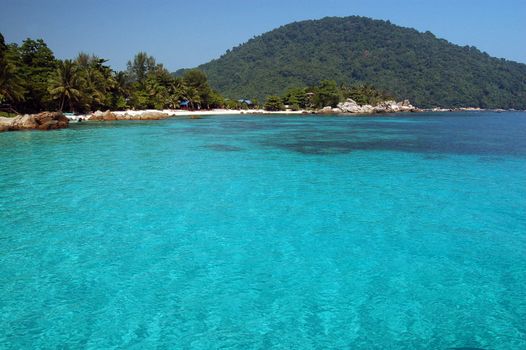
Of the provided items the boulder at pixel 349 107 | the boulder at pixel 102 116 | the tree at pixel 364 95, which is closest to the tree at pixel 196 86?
the boulder at pixel 102 116

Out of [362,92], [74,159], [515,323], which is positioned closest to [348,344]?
[515,323]

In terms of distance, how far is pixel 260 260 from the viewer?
9109 millimetres

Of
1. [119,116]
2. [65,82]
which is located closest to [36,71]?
[65,82]

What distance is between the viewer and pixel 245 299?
7219 mm

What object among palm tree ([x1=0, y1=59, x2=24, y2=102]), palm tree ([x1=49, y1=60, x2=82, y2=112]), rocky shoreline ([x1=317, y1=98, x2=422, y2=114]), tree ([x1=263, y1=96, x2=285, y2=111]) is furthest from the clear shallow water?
rocky shoreline ([x1=317, y1=98, x2=422, y2=114])

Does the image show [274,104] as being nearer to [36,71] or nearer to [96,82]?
[96,82]

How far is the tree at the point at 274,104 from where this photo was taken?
107m

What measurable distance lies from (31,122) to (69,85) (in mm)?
14666

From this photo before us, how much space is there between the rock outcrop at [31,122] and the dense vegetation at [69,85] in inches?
190

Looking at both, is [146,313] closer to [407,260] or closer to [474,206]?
[407,260]

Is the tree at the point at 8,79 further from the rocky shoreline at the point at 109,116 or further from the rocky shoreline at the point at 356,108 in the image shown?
the rocky shoreline at the point at 356,108

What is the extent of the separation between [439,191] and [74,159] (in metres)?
20.8

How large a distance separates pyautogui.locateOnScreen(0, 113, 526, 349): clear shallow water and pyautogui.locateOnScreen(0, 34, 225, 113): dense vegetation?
37200 millimetres

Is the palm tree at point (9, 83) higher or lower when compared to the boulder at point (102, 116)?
higher
